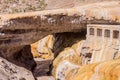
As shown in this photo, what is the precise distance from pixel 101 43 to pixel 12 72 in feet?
20.6

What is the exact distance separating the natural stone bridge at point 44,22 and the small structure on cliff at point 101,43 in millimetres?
507

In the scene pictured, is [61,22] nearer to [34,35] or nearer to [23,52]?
[34,35]

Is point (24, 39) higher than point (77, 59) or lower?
higher

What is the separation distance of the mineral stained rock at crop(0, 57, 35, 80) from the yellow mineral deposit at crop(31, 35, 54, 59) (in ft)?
31.1

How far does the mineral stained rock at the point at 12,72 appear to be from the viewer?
1022 inches

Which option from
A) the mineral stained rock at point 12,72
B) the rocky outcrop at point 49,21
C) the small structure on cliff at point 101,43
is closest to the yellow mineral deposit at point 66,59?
the small structure on cliff at point 101,43

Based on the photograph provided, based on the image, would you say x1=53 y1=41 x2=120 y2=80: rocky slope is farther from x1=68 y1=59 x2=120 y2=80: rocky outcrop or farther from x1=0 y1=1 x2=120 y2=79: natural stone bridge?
x1=0 y1=1 x2=120 y2=79: natural stone bridge

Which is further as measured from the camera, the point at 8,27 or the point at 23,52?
the point at 23,52

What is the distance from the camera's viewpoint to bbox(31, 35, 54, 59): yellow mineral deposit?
3859 centimetres

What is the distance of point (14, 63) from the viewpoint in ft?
95.1

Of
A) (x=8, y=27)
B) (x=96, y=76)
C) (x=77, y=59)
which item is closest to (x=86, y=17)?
(x=77, y=59)

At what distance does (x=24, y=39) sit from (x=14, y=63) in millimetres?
2208

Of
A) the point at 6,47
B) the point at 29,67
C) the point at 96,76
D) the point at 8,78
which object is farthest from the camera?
the point at 29,67

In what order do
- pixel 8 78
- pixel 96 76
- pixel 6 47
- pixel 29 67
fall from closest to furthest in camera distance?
pixel 96 76 < pixel 8 78 < pixel 6 47 < pixel 29 67
